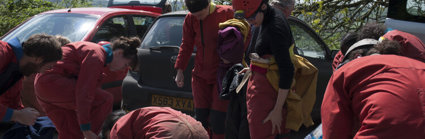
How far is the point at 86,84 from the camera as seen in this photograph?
11.0 feet

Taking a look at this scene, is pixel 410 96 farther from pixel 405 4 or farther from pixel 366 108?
pixel 405 4

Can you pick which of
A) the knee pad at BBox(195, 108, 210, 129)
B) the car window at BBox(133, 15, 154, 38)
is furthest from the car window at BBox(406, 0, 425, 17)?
the car window at BBox(133, 15, 154, 38)

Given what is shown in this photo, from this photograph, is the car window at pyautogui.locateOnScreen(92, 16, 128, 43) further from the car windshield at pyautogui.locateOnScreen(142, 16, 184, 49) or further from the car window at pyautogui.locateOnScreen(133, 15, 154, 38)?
the car windshield at pyautogui.locateOnScreen(142, 16, 184, 49)

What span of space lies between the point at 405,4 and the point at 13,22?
7.75 metres

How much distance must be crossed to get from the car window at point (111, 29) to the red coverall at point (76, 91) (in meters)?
2.26

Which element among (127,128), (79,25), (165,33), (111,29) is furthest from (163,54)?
(127,128)

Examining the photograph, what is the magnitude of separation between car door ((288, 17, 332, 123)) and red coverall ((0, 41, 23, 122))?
9.03 ft

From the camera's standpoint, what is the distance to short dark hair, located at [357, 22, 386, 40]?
2.64 m

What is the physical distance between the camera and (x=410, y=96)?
1.74 meters

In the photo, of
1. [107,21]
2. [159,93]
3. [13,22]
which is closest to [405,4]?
[159,93]

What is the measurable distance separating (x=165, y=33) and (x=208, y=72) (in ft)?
4.18

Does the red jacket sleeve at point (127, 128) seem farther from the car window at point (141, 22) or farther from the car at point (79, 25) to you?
the car window at point (141, 22)

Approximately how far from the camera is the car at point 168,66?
4.82 m

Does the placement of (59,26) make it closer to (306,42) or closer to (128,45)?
(128,45)
